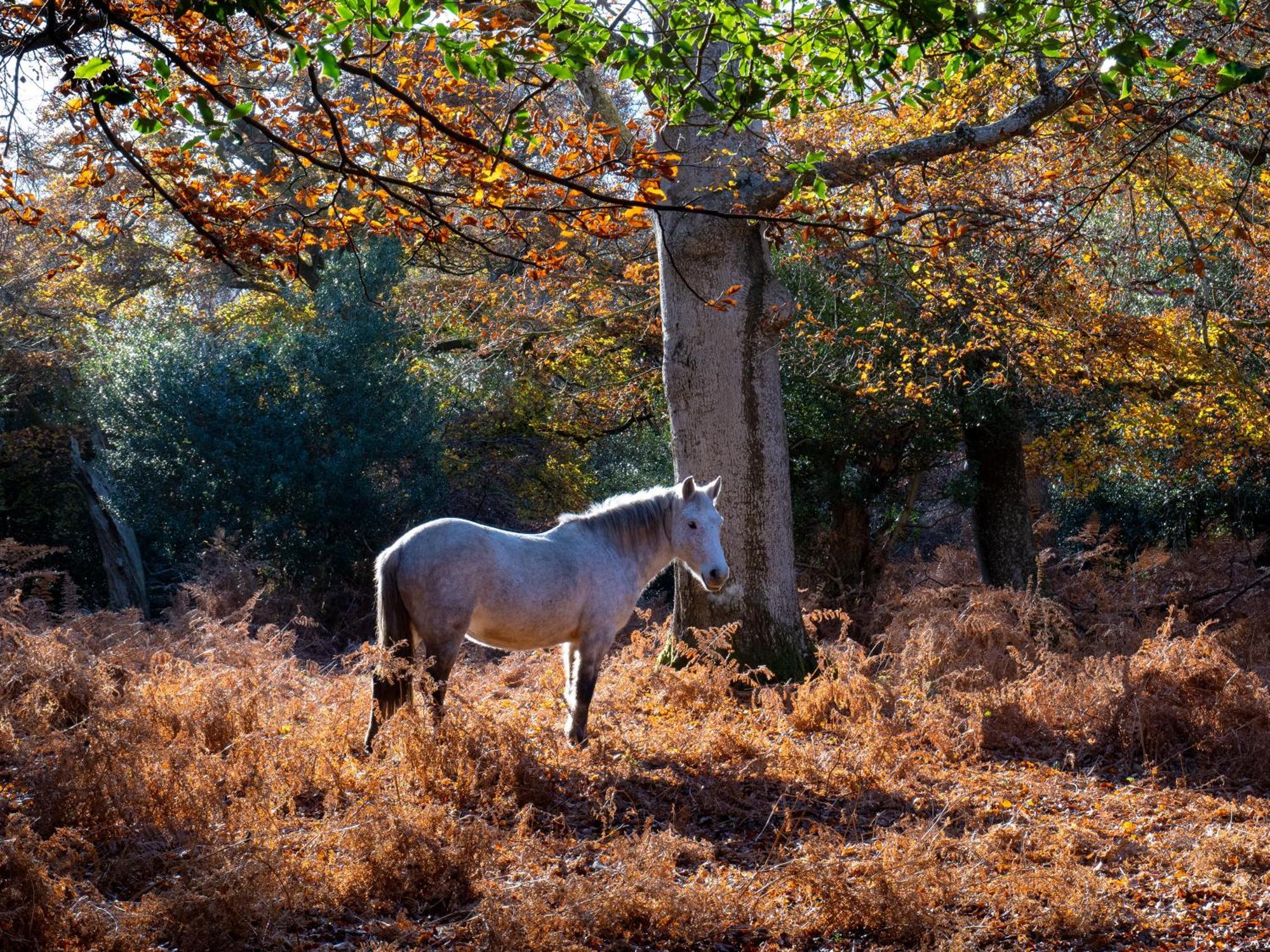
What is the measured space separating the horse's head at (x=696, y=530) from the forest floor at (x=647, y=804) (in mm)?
753

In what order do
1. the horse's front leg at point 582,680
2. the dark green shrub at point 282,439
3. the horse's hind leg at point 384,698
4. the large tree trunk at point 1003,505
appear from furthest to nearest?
the dark green shrub at point 282,439
the large tree trunk at point 1003,505
the horse's front leg at point 582,680
the horse's hind leg at point 384,698

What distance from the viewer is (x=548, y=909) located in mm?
4797

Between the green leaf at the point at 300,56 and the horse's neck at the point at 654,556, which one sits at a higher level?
the green leaf at the point at 300,56

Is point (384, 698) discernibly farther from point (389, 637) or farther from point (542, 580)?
point (542, 580)

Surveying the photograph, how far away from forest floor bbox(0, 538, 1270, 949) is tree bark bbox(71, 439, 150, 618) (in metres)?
8.45

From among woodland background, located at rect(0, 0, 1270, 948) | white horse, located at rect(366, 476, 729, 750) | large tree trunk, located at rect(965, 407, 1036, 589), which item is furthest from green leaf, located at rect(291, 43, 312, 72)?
large tree trunk, located at rect(965, 407, 1036, 589)

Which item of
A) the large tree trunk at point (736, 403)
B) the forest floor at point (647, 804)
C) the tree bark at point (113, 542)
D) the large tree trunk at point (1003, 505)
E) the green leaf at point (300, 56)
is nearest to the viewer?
the green leaf at point (300, 56)

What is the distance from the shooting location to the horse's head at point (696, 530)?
8.27 m

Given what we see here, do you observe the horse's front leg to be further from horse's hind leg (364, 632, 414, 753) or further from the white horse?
horse's hind leg (364, 632, 414, 753)

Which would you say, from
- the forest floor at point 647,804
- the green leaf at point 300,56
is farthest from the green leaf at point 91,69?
the forest floor at point 647,804

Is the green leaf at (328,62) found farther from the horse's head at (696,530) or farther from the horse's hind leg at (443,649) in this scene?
the horse's head at (696,530)

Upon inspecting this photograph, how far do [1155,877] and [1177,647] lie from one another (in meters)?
3.54

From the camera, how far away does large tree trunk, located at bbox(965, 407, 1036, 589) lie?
1588 cm

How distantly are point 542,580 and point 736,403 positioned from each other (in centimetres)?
326
